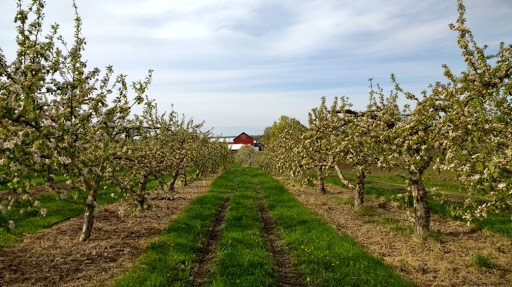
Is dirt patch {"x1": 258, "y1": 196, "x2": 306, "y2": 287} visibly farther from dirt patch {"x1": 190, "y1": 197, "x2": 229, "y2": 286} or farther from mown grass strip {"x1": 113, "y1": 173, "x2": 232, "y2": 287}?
mown grass strip {"x1": 113, "y1": 173, "x2": 232, "y2": 287}

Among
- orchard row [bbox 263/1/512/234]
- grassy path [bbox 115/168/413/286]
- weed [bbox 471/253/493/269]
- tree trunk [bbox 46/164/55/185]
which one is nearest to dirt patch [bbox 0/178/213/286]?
grassy path [bbox 115/168/413/286]

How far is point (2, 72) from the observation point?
7.33m

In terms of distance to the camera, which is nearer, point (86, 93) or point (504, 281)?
point (504, 281)

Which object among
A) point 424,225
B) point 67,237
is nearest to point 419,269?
point 424,225

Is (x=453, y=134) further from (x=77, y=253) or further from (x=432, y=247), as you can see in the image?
(x=77, y=253)

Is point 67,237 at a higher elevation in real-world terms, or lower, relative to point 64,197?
lower

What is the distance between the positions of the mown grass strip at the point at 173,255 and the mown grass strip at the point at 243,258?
38.4 inches

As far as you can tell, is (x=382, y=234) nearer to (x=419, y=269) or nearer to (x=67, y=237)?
(x=419, y=269)

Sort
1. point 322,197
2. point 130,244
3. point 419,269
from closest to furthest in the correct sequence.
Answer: point 419,269
point 130,244
point 322,197

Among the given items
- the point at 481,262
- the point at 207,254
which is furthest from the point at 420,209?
the point at 207,254

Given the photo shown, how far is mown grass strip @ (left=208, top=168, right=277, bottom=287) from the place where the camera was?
9508 mm

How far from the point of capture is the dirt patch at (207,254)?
988cm

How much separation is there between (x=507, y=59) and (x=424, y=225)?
747 centimetres

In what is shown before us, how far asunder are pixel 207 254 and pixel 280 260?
270cm
